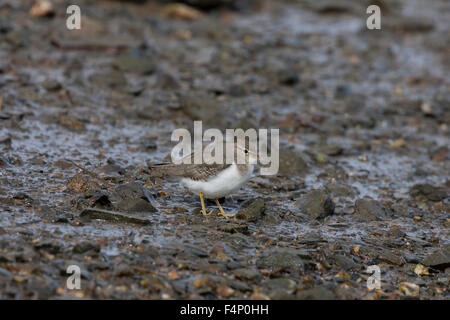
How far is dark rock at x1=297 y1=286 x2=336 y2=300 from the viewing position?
269 inches

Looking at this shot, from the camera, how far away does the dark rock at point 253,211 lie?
856 centimetres

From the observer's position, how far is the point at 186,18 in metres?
17.4

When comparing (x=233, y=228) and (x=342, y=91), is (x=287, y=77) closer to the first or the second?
(x=342, y=91)

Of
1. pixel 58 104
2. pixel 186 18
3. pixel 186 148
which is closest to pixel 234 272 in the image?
pixel 186 148

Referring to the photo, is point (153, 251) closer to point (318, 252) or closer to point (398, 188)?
point (318, 252)

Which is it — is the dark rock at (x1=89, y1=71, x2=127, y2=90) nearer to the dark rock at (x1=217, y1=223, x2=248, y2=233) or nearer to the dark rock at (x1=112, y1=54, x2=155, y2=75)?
the dark rock at (x1=112, y1=54, x2=155, y2=75)

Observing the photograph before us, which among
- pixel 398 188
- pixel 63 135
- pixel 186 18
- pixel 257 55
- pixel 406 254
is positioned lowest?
pixel 406 254

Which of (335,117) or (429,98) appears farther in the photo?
(429,98)

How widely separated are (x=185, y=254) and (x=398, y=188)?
4788 millimetres

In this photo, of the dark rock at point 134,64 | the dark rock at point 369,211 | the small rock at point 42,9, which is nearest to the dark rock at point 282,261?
the dark rock at point 369,211

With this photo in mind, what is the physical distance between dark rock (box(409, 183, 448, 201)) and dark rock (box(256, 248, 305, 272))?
11.9 feet

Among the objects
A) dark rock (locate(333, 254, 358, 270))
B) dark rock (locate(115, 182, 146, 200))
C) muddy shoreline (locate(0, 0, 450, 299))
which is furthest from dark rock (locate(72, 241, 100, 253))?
dark rock (locate(333, 254, 358, 270))

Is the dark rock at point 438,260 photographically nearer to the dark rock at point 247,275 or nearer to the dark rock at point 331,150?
the dark rock at point 247,275

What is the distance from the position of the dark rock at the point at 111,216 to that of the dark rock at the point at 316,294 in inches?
90.4
